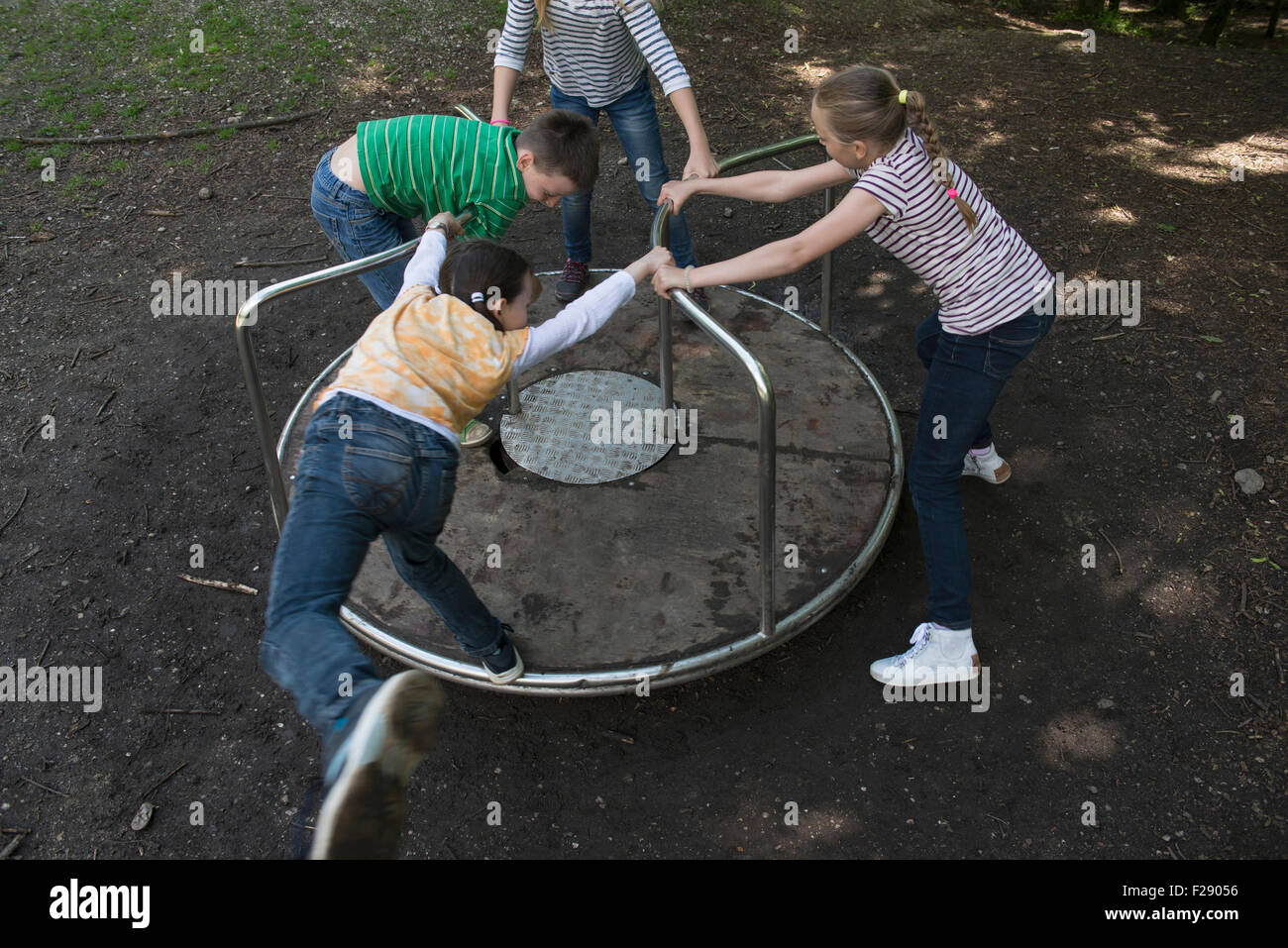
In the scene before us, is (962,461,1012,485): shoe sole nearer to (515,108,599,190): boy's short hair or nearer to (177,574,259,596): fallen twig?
(515,108,599,190): boy's short hair

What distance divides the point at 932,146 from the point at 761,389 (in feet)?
2.21

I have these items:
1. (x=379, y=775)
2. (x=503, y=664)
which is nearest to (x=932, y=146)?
(x=503, y=664)

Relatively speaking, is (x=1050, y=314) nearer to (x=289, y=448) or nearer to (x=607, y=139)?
A: (x=289, y=448)

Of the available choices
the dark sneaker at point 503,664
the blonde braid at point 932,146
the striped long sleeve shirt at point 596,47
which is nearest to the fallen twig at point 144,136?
the striped long sleeve shirt at point 596,47

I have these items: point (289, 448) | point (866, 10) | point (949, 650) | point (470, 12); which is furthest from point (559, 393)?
point (866, 10)

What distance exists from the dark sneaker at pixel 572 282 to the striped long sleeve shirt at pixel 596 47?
69cm

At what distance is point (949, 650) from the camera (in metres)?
2.54

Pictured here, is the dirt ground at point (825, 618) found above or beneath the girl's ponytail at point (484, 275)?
beneath

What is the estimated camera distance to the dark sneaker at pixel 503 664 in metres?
2.42

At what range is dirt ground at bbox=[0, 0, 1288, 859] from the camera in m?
2.33

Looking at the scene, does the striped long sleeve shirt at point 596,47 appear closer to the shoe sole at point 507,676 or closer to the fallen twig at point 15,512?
the shoe sole at point 507,676

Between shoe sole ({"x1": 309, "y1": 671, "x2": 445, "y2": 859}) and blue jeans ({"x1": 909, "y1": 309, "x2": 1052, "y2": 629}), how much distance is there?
1385 millimetres

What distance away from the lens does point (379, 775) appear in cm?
149
